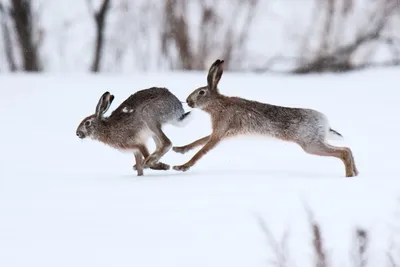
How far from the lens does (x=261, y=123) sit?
20.0 feet

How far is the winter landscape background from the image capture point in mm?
4277

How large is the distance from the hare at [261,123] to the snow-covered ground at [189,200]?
15 centimetres

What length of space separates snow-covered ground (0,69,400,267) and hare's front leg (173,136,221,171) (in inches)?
3.4

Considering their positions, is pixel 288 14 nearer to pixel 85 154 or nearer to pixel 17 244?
pixel 85 154

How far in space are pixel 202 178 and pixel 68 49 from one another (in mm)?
6306

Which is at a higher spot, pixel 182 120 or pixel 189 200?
pixel 182 120

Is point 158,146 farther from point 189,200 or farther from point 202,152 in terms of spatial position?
point 189,200

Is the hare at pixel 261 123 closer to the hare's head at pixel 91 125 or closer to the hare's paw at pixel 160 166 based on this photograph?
the hare's paw at pixel 160 166

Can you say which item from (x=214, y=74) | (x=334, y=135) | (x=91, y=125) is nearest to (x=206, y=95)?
(x=214, y=74)

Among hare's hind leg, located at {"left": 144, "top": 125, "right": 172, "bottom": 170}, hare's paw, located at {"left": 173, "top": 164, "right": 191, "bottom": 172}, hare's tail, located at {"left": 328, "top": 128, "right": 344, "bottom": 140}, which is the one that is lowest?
hare's paw, located at {"left": 173, "top": 164, "right": 191, "bottom": 172}

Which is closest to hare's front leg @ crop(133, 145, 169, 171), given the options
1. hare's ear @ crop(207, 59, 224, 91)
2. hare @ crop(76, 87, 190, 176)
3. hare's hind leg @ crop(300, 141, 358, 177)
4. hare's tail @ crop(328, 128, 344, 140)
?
hare @ crop(76, 87, 190, 176)

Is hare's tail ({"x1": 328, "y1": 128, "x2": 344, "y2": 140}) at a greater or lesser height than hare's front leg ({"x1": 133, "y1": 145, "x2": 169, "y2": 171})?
greater

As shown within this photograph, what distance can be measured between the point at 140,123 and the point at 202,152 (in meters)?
0.47

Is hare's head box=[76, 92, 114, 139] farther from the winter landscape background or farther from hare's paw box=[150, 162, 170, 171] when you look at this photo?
hare's paw box=[150, 162, 170, 171]
